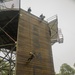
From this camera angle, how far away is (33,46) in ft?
53.5

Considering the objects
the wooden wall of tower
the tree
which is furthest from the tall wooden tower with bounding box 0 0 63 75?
the tree

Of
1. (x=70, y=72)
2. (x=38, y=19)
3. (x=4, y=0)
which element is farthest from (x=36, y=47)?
(x=70, y=72)

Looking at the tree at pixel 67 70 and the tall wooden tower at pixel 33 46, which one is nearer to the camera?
the tall wooden tower at pixel 33 46

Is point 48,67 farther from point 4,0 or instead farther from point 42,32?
point 4,0

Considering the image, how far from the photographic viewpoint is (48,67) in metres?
17.1

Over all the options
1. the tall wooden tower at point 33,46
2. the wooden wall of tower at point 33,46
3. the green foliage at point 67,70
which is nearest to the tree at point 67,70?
the green foliage at point 67,70

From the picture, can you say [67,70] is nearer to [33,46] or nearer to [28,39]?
[33,46]

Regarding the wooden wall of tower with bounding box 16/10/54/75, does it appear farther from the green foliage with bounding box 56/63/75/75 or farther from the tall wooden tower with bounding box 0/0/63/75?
the green foliage with bounding box 56/63/75/75

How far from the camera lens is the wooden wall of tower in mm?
14477

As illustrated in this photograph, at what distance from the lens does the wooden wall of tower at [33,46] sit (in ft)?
47.5

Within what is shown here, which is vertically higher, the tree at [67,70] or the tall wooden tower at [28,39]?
the tall wooden tower at [28,39]

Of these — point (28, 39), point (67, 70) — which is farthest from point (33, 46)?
point (67, 70)

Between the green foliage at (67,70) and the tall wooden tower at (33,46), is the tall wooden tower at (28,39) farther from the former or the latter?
the green foliage at (67,70)

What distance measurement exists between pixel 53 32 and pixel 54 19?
5.55ft
